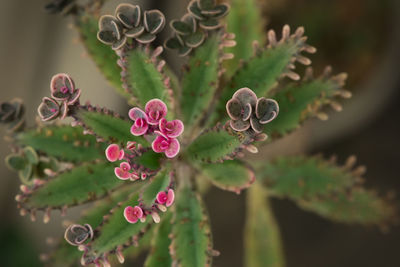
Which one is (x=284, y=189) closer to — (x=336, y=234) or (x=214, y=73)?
(x=214, y=73)

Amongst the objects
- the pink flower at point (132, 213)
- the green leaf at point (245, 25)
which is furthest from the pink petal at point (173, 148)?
the green leaf at point (245, 25)

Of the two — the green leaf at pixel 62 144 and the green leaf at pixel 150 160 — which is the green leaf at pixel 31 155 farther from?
the green leaf at pixel 150 160

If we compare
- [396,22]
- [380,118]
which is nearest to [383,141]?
[380,118]

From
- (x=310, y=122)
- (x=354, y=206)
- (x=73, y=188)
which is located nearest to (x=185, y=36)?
(x=73, y=188)

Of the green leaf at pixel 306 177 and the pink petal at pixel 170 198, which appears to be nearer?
the pink petal at pixel 170 198

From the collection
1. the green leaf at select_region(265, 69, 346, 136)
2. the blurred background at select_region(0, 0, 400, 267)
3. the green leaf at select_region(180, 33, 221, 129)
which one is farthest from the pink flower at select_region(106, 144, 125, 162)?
the blurred background at select_region(0, 0, 400, 267)

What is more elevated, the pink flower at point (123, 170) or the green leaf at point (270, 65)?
the green leaf at point (270, 65)

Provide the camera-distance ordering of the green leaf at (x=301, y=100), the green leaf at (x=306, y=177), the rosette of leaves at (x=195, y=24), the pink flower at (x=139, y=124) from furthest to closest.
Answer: the green leaf at (x=306, y=177)
the green leaf at (x=301, y=100)
the rosette of leaves at (x=195, y=24)
the pink flower at (x=139, y=124)

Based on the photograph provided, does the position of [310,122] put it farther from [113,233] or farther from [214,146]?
[113,233]
